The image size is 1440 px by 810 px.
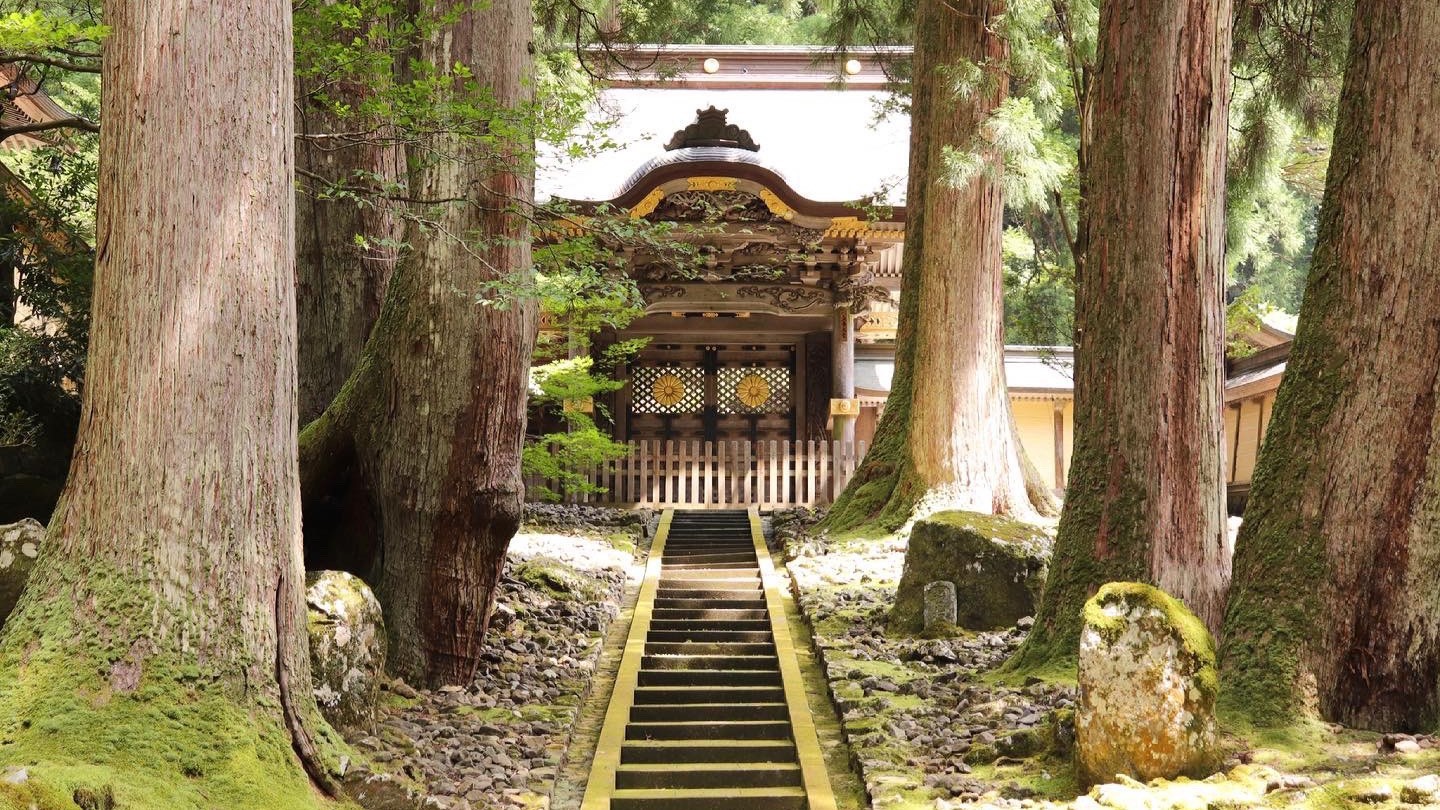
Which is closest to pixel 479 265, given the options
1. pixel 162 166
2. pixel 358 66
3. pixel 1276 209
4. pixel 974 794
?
pixel 358 66

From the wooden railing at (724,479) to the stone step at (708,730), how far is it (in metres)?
8.61

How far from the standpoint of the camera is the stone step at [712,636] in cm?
856

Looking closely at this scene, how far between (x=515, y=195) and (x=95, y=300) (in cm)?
285

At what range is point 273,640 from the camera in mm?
4047

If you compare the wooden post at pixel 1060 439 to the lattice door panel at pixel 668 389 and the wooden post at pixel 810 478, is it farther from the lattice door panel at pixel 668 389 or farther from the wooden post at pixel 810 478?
the lattice door panel at pixel 668 389

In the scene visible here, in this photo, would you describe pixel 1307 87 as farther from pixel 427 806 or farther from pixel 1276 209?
pixel 1276 209

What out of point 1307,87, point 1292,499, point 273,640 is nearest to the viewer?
point 273,640

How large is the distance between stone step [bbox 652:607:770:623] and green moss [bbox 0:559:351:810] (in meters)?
5.42

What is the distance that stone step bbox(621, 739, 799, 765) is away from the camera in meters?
6.18

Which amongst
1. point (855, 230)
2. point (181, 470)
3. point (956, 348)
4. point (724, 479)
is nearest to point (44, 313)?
point (181, 470)

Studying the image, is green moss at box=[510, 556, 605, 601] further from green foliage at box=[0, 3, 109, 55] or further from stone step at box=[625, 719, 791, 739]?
green foliage at box=[0, 3, 109, 55]

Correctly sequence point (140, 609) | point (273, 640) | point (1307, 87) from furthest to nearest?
point (1307, 87), point (273, 640), point (140, 609)

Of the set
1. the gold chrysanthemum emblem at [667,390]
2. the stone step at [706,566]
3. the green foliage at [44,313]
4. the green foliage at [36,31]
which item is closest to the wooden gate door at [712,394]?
the gold chrysanthemum emblem at [667,390]

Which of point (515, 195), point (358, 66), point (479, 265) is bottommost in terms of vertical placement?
point (479, 265)
